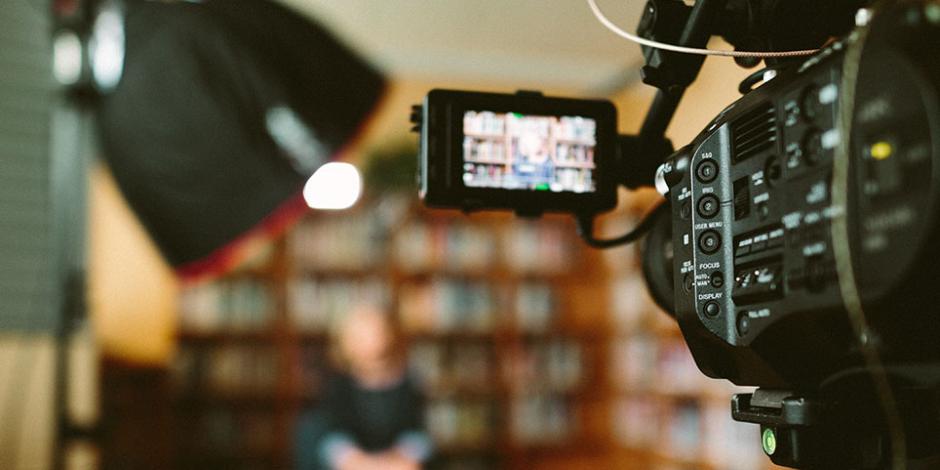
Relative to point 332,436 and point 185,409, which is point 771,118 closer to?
point 332,436

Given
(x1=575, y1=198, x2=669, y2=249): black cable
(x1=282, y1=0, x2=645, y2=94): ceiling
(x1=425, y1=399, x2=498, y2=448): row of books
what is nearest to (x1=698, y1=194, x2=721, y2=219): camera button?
(x1=575, y1=198, x2=669, y2=249): black cable

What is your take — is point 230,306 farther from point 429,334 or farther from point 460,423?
point 460,423

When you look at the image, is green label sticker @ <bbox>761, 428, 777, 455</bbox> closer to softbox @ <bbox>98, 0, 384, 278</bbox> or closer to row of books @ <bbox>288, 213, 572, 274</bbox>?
softbox @ <bbox>98, 0, 384, 278</bbox>

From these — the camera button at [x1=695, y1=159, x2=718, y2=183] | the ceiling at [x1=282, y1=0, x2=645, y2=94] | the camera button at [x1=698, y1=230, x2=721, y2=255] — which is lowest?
the camera button at [x1=698, y1=230, x2=721, y2=255]

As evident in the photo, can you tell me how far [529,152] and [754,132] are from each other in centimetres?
28

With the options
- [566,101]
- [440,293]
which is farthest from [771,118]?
[440,293]

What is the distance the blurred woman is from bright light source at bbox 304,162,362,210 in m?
0.56

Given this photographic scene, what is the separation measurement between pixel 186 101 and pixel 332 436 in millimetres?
1328

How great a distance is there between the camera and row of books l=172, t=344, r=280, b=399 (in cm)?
360

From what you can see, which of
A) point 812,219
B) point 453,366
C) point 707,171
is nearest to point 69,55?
point 707,171

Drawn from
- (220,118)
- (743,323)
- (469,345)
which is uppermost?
(220,118)

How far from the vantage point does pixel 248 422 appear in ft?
12.0

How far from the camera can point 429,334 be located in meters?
3.90

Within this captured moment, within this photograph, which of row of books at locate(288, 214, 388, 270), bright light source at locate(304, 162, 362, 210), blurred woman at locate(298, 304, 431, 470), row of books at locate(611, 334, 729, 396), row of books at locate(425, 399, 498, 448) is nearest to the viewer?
blurred woman at locate(298, 304, 431, 470)
